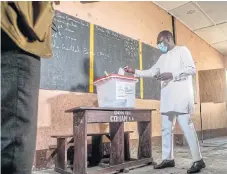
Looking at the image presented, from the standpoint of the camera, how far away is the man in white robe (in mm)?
2070

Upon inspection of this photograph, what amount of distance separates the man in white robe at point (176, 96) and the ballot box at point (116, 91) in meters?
0.35

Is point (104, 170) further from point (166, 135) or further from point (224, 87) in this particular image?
point (224, 87)

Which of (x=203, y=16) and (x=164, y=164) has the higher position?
(x=203, y=16)

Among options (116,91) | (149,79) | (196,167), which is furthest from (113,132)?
(149,79)

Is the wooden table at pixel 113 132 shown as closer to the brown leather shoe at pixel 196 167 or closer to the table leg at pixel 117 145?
the table leg at pixel 117 145

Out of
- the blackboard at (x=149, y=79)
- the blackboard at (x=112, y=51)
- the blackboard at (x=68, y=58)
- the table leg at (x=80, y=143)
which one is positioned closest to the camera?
the table leg at (x=80, y=143)

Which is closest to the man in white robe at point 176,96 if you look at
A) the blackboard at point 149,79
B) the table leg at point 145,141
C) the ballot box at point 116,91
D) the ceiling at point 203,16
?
the table leg at point 145,141

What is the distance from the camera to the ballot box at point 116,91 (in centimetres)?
200

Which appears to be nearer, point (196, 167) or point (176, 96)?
point (196, 167)

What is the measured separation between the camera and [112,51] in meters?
3.13

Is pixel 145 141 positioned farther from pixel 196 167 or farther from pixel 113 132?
pixel 196 167

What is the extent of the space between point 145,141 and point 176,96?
2.05 feet

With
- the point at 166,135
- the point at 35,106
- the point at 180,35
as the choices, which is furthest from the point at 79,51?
the point at 180,35

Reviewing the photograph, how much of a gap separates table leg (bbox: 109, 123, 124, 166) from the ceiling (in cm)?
292
